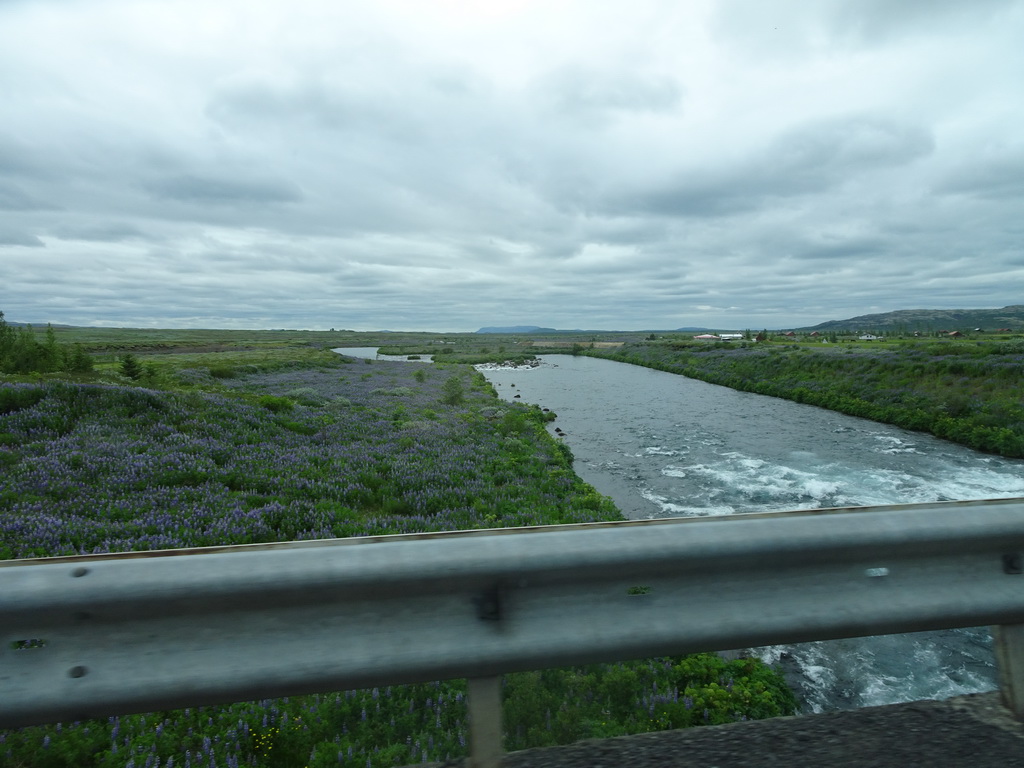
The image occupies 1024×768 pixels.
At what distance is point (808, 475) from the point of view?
44.5 feet

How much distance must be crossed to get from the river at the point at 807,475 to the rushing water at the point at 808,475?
0.8 inches

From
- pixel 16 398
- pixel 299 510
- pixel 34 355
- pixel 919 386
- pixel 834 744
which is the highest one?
pixel 34 355

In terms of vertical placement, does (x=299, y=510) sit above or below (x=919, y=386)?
below

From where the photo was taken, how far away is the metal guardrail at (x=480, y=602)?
1.98 metres

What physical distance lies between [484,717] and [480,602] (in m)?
0.47

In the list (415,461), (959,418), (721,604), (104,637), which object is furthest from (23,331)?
(959,418)

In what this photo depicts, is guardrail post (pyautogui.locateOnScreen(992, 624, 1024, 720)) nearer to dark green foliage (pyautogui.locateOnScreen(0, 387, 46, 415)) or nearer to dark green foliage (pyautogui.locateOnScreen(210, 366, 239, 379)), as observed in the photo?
dark green foliage (pyautogui.locateOnScreen(0, 387, 46, 415))

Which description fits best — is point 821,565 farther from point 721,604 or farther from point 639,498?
point 639,498

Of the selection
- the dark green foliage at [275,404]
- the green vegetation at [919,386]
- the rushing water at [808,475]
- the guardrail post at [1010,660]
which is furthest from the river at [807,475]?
the dark green foliage at [275,404]

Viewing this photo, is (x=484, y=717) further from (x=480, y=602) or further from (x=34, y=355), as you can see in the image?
(x=34, y=355)

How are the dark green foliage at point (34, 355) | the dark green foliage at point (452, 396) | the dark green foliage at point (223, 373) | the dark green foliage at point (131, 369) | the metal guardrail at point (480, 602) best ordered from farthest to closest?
the dark green foliage at point (223, 373) → the dark green foliage at point (452, 396) → the dark green foliage at point (34, 355) → the dark green foliage at point (131, 369) → the metal guardrail at point (480, 602)

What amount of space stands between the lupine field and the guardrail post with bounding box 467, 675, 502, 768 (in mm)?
751

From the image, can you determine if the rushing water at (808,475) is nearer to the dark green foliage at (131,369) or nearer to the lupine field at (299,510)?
the lupine field at (299,510)

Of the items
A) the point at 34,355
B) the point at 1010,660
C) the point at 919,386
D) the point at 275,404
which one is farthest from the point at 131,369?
the point at 919,386
